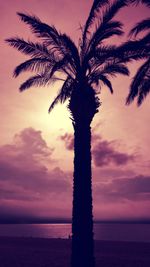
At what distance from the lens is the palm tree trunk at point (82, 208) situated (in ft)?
41.4

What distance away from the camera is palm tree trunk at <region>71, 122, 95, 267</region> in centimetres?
1261

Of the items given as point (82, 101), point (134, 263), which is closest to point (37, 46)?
point (82, 101)

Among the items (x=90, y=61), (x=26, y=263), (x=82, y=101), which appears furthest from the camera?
(x=26, y=263)

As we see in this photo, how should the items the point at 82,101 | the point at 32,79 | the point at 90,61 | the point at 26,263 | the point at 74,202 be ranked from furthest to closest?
the point at 26,263 < the point at 32,79 < the point at 90,61 < the point at 82,101 < the point at 74,202

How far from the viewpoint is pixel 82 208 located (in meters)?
12.8

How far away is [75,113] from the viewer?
14008 mm

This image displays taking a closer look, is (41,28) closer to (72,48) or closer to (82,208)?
(72,48)

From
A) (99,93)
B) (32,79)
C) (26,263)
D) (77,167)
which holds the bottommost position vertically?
(26,263)

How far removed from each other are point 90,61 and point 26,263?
11274 mm

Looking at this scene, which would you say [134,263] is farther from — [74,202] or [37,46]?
[37,46]

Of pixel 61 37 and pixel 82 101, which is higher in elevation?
pixel 61 37

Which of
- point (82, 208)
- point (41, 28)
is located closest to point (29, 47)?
point (41, 28)

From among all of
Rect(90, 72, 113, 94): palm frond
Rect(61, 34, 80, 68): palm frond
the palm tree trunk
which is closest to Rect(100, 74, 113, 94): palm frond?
Rect(90, 72, 113, 94): palm frond

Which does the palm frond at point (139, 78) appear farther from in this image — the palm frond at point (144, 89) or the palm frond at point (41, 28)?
the palm frond at point (41, 28)
